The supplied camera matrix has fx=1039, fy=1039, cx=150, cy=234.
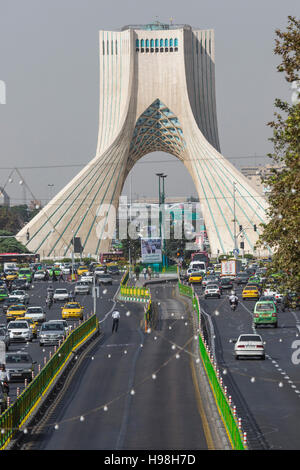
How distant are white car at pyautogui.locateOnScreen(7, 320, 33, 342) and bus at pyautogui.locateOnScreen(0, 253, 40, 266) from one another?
81.3 meters

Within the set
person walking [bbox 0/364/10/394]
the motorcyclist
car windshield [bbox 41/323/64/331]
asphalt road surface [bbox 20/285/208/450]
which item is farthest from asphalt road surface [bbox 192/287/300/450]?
the motorcyclist

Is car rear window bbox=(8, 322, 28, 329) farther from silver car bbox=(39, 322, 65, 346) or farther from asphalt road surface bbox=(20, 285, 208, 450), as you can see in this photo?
asphalt road surface bbox=(20, 285, 208, 450)

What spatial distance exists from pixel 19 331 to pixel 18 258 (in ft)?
281

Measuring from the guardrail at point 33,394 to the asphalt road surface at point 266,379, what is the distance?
579 centimetres

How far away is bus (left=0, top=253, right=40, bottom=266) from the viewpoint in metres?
135

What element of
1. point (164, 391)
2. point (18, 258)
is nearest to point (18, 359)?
point (164, 391)

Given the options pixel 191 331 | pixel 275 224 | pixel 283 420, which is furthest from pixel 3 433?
pixel 191 331

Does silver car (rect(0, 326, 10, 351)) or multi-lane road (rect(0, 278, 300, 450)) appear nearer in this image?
multi-lane road (rect(0, 278, 300, 450))

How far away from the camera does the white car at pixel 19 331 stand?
5143cm

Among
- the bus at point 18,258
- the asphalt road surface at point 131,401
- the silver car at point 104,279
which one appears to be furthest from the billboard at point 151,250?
the asphalt road surface at point 131,401

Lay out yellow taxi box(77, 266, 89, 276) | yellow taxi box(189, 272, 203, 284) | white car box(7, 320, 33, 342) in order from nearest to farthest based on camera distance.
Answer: white car box(7, 320, 33, 342) → yellow taxi box(189, 272, 203, 284) → yellow taxi box(77, 266, 89, 276)

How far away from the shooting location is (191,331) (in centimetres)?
5688
